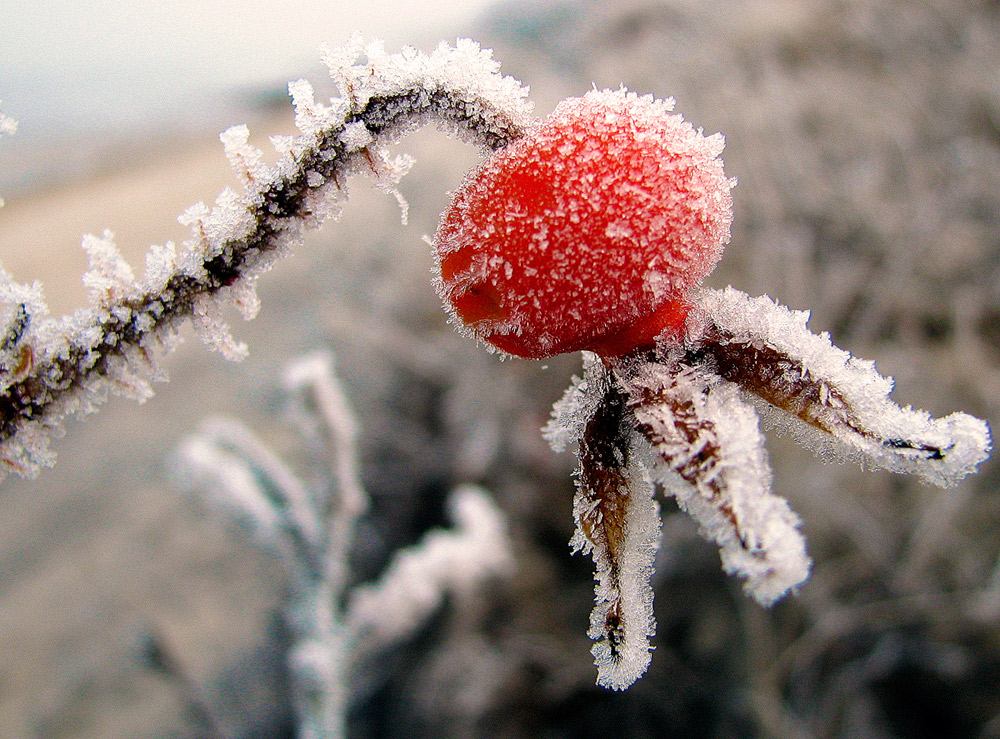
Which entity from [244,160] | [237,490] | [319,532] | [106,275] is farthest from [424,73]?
[237,490]

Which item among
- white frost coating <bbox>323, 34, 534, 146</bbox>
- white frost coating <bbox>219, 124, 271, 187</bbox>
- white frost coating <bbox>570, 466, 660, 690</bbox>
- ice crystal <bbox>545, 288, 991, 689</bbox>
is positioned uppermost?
white frost coating <bbox>323, 34, 534, 146</bbox>

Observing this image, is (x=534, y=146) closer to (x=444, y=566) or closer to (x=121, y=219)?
(x=444, y=566)

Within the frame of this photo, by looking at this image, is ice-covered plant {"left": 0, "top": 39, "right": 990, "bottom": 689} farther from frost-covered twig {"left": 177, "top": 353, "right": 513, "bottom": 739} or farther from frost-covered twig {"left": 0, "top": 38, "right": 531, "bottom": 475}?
frost-covered twig {"left": 177, "top": 353, "right": 513, "bottom": 739}

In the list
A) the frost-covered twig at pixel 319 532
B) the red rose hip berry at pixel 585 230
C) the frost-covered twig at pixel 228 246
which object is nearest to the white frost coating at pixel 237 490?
the frost-covered twig at pixel 319 532

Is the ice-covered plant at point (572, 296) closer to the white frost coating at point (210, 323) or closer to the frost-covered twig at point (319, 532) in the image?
the white frost coating at point (210, 323)

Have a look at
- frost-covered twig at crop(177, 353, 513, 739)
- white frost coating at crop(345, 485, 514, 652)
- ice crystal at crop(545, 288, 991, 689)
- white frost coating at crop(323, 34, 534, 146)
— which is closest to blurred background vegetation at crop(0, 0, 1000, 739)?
white frost coating at crop(345, 485, 514, 652)

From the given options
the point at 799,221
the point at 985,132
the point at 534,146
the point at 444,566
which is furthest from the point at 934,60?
the point at 534,146

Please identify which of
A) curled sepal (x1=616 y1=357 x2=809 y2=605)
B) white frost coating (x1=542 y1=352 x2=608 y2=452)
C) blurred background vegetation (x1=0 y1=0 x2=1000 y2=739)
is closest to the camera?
curled sepal (x1=616 y1=357 x2=809 y2=605)
